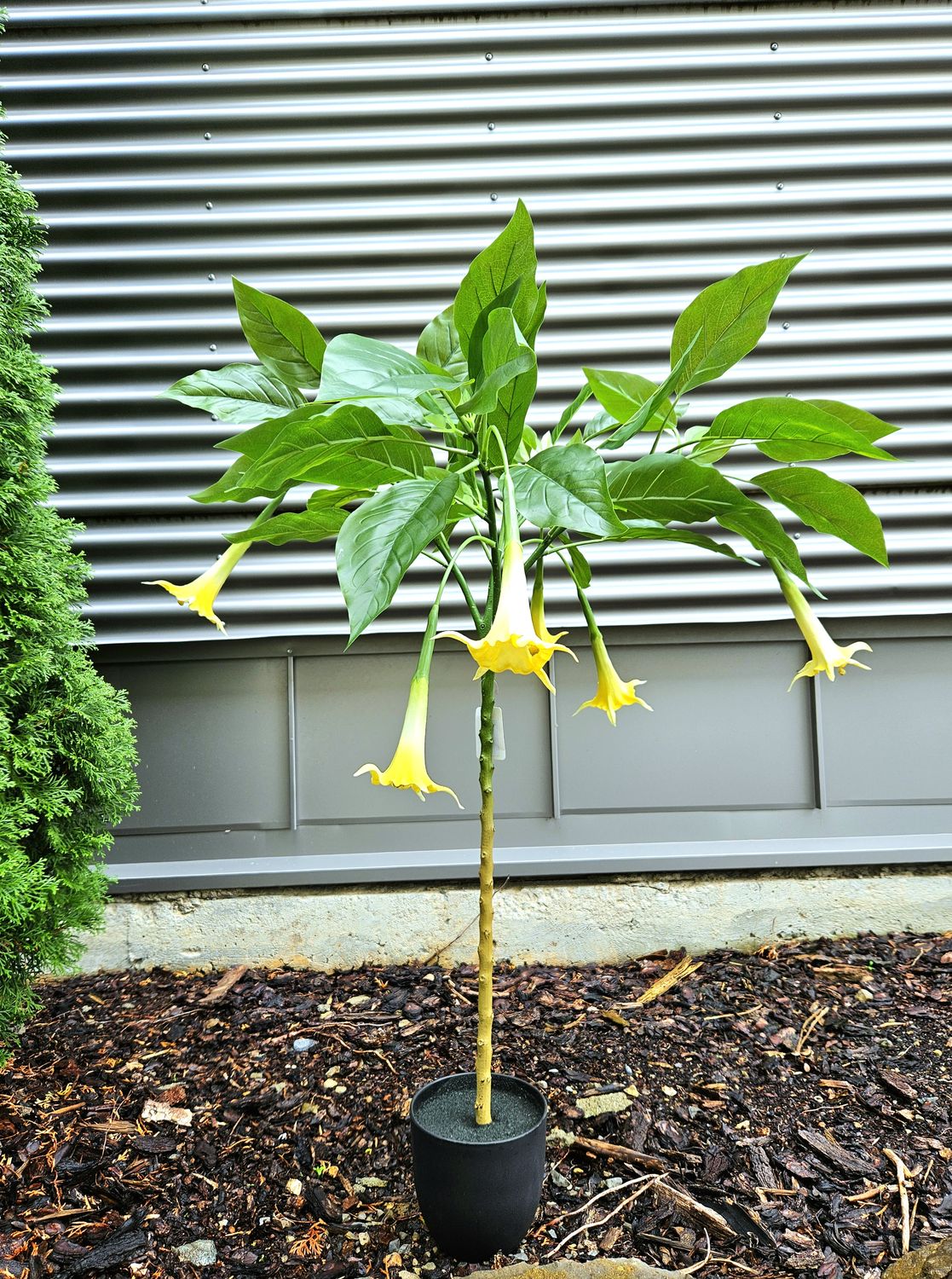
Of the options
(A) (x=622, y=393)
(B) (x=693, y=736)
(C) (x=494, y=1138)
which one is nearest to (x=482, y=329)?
(A) (x=622, y=393)

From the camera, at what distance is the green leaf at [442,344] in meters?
1.46

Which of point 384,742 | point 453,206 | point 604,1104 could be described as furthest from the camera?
point 384,742

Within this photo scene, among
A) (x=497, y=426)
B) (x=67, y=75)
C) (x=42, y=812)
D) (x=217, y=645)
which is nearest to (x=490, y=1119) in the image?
(x=497, y=426)

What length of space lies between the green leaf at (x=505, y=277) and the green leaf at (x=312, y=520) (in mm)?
339

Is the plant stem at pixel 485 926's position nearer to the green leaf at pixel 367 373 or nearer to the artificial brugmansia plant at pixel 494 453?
the artificial brugmansia plant at pixel 494 453

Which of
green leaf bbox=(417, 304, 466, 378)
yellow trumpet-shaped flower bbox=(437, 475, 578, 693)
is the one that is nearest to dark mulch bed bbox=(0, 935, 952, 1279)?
yellow trumpet-shaped flower bbox=(437, 475, 578, 693)

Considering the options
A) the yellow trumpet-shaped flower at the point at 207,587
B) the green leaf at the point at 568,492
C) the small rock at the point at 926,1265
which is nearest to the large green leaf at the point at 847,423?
the green leaf at the point at 568,492

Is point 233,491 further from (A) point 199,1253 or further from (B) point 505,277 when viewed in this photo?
(A) point 199,1253

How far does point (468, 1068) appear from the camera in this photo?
7.20 feet

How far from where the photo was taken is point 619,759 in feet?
9.48

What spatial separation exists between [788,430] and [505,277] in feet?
1.58

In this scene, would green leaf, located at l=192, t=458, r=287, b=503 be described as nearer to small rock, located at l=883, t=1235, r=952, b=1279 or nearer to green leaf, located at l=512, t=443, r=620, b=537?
green leaf, located at l=512, t=443, r=620, b=537

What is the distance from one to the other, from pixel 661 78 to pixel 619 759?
2.33m

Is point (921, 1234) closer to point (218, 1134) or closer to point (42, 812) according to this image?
point (218, 1134)
